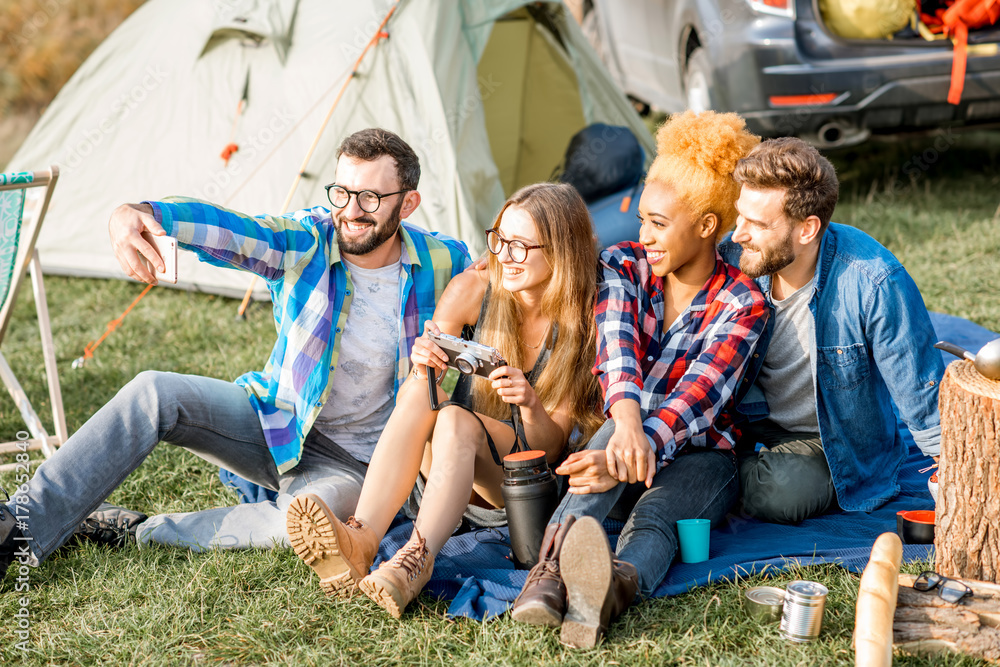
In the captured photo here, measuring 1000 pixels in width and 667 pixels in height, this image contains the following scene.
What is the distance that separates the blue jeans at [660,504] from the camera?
2.51m

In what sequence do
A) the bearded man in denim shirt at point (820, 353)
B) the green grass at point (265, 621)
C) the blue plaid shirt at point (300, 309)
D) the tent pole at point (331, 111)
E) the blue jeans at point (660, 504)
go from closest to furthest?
1. the green grass at point (265, 621)
2. the blue jeans at point (660, 504)
3. the bearded man in denim shirt at point (820, 353)
4. the blue plaid shirt at point (300, 309)
5. the tent pole at point (331, 111)

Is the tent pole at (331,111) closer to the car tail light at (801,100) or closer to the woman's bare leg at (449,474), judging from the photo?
the car tail light at (801,100)

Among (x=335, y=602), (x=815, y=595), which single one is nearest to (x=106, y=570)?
(x=335, y=602)

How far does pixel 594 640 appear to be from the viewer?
2266 mm

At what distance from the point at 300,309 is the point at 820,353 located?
161cm

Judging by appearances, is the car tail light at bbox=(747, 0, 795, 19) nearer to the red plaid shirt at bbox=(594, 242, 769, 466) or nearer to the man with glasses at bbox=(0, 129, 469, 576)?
the red plaid shirt at bbox=(594, 242, 769, 466)

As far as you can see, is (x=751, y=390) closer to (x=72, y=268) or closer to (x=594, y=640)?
(x=594, y=640)

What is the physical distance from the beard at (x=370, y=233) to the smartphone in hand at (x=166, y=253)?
0.54 meters

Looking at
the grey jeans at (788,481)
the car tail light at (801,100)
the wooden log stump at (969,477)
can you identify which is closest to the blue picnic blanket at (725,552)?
the grey jeans at (788,481)

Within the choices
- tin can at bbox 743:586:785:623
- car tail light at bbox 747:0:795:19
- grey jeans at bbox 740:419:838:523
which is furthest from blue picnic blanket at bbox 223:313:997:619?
car tail light at bbox 747:0:795:19

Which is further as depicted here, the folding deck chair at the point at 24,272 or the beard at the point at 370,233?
the folding deck chair at the point at 24,272

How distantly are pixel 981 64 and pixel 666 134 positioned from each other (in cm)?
349

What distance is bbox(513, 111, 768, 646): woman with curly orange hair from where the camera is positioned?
Result: 2547 millimetres

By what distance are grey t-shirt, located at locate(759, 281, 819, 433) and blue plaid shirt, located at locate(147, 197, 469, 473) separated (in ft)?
3.68
